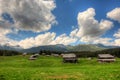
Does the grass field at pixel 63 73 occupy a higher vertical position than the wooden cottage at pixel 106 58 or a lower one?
lower

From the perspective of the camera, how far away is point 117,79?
1647 inches

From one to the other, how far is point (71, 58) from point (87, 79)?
8302cm

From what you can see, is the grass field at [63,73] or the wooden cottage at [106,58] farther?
the wooden cottage at [106,58]

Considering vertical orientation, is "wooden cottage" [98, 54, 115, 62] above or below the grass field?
above

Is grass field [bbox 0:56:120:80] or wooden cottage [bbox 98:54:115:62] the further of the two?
wooden cottage [bbox 98:54:115:62]

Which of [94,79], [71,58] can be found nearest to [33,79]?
[94,79]

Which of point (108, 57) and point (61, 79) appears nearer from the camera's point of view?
point (61, 79)

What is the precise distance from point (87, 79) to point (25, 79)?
1087 centimetres

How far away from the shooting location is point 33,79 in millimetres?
43000

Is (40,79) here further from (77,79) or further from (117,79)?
(117,79)

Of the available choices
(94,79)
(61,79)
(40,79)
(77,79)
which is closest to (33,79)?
(40,79)

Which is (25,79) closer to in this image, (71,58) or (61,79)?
(61,79)

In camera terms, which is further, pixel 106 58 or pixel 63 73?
pixel 106 58

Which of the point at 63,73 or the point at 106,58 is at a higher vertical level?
the point at 106,58
